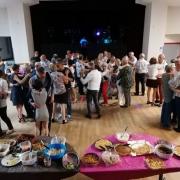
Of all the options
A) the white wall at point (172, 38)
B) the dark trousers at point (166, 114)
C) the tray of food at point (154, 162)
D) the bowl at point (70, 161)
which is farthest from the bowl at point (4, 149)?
the white wall at point (172, 38)

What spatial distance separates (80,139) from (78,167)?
1992 mm

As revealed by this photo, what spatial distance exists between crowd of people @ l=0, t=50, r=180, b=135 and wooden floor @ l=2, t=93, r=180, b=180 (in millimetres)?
216

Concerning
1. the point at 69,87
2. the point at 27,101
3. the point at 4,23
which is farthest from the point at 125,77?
the point at 4,23

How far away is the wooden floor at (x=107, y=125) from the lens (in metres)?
4.50

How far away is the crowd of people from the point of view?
157 inches

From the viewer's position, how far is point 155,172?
249 cm

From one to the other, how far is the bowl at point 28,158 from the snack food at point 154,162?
1.34m

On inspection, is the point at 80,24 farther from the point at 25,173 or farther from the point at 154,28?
the point at 25,173

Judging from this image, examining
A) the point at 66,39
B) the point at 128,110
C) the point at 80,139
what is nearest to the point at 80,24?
the point at 66,39

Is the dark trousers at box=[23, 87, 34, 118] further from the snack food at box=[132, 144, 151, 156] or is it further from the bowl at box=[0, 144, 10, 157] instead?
the snack food at box=[132, 144, 151, 156]

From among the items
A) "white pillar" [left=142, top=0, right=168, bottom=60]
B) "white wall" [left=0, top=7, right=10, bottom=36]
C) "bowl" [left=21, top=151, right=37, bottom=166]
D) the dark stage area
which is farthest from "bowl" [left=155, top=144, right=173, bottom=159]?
"white wall" [left=0, top=7, right=10, bottom=36]

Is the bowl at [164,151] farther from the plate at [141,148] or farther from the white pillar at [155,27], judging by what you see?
the white pillar at [155,27]

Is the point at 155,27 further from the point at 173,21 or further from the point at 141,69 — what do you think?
the point at 141,69

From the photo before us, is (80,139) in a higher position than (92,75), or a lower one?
lower
